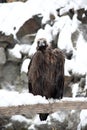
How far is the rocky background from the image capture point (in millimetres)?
8555

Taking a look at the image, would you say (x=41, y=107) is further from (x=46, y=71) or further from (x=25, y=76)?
(x=25, y=76)

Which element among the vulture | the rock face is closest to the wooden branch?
the vulture

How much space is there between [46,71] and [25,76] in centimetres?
439

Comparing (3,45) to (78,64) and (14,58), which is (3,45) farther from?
(78,64)

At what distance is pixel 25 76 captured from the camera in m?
9.99

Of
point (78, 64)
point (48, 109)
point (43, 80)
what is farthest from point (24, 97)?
point (78, 64)

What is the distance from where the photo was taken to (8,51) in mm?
10570

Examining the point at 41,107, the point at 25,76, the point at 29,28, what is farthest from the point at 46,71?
the point at 29,28

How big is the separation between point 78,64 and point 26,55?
126 centimetres

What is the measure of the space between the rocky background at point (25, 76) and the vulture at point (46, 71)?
8.88 feet

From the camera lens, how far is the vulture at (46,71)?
221 inches

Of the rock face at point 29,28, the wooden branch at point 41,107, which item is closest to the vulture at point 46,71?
the wooden branch at point 41,107

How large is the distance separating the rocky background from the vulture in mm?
2708

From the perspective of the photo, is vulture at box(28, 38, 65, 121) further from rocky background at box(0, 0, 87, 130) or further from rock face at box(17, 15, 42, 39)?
rock face at box(17, 15, 42, 39)
